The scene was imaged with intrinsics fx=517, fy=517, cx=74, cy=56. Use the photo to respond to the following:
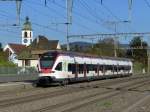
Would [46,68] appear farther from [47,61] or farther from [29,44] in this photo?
[29,44]

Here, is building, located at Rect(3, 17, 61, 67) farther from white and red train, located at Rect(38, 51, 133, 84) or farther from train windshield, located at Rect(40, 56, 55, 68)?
train windshield, located at Rect(40, 56, 55, 68)

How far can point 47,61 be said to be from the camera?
45031 mm

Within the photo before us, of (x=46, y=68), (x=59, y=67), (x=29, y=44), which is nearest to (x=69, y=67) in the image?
(x=59, y=67)

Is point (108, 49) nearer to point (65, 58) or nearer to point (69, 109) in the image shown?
point (65, 58)

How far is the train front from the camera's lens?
146 ft

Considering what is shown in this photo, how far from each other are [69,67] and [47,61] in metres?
3.86

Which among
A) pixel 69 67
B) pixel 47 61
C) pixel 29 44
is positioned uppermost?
pixel 29 44

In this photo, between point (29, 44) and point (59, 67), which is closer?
point (59, 67)

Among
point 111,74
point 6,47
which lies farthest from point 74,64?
point 6,47

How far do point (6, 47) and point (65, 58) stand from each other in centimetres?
14345

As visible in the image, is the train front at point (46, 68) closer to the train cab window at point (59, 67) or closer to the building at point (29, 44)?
the train cab window at point (59, 67)

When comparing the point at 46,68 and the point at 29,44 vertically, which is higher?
the point at 29,44

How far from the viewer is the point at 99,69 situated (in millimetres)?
63656

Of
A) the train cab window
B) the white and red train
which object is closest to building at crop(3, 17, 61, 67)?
the white and red train
